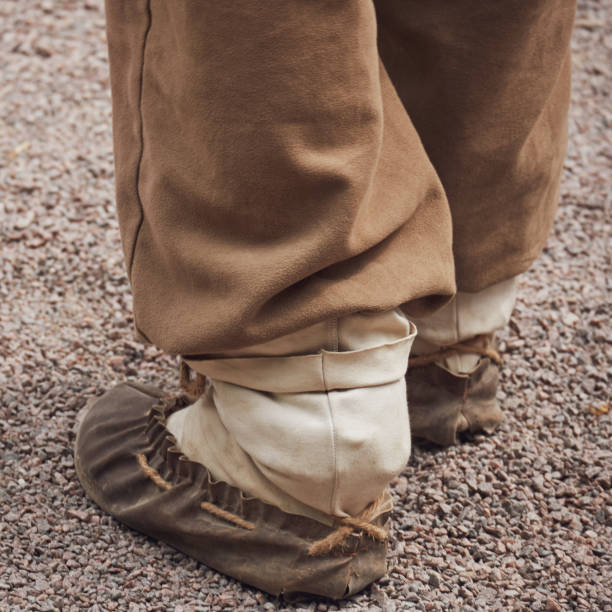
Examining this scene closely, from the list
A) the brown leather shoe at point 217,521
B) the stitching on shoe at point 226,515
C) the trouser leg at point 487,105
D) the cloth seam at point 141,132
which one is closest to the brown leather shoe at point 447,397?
the trouser leg at point 487,105

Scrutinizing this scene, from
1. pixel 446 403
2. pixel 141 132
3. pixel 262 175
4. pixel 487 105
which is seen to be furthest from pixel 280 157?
pixel 446 403

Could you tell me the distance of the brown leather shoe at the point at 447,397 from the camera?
1.62m

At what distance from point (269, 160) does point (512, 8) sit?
498mm

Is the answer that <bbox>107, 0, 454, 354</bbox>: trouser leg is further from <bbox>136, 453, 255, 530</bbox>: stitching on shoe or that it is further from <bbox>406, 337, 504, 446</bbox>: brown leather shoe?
<bbox>406, 337, 504, 446</bbox>: brown leather shoe

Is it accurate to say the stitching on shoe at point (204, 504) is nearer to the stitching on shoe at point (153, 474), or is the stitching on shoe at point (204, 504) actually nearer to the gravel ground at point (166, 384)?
the stitching on shoe at point (153, 474)

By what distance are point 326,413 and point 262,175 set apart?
1.08 ft

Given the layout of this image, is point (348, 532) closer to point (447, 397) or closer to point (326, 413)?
point (326, 413)

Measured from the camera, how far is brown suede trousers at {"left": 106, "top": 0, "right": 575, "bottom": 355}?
1004mm

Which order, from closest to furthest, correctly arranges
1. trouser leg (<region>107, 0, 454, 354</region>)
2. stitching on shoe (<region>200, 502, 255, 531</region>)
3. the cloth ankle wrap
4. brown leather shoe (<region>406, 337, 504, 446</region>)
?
trouser leg (<region>107, 0, 454, 354</region>) < the cloth ankle wrap < stitching on shoe (<region>200, 502, 255, 531</region>) < brown leather shoe (<region>406, 337, 504, 446</region>)

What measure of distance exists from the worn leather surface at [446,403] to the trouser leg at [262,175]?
1.45 ft

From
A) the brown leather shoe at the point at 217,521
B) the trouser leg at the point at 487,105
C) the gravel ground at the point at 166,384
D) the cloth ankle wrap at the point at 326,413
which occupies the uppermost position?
the trouser leg at the point at 487,105

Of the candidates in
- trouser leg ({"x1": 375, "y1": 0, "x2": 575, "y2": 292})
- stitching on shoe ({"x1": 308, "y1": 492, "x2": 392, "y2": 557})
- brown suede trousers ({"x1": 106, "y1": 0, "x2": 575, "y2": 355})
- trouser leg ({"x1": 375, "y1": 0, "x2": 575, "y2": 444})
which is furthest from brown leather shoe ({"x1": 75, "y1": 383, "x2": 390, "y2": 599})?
trouser leg ({"x1": 375, "y1": 0, "x2": 575, "y2": 292})

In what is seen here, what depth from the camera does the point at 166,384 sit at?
174 centimetres

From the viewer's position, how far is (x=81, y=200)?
224 centimetres
